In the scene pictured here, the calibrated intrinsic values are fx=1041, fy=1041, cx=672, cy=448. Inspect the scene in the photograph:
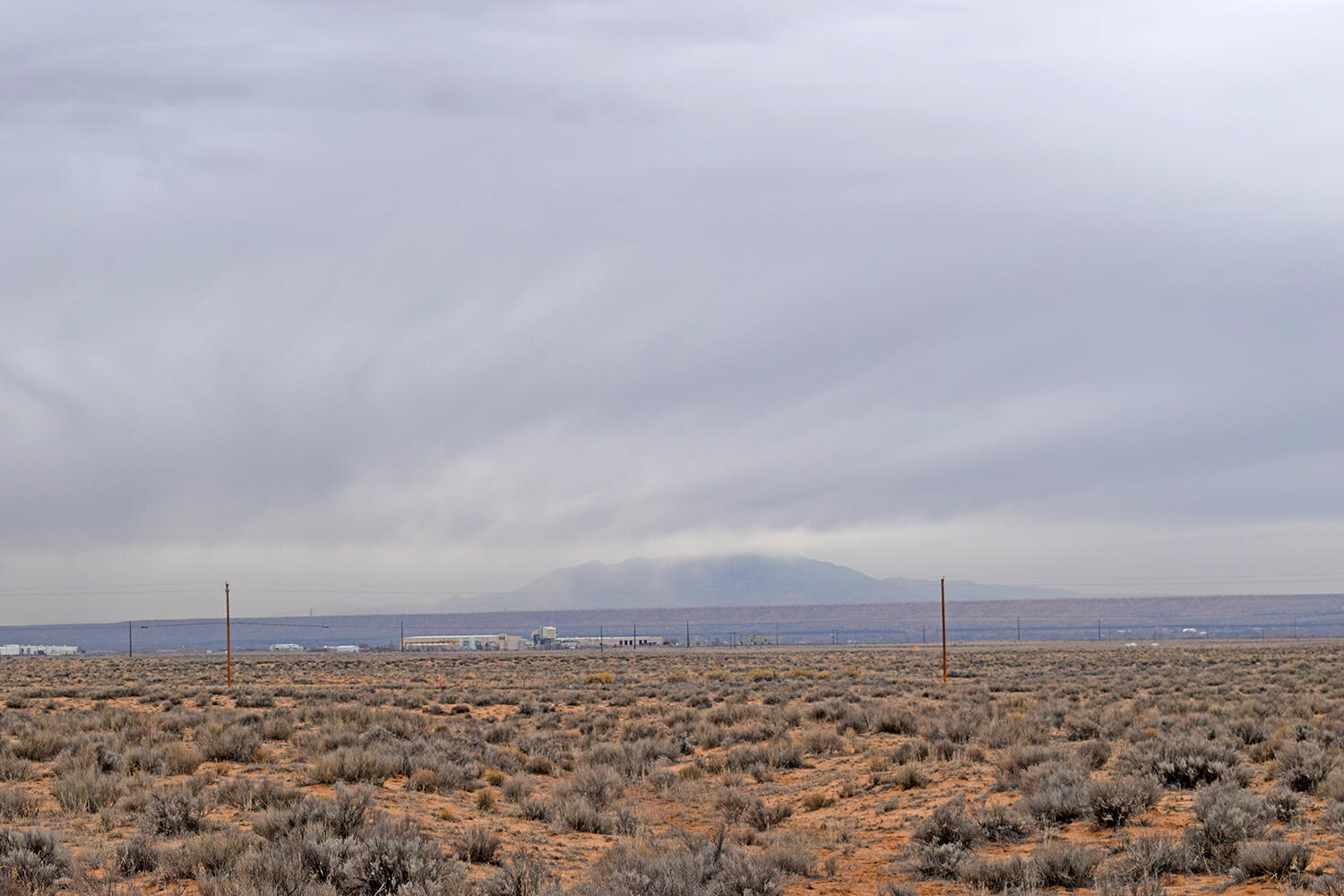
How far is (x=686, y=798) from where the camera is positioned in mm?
17609

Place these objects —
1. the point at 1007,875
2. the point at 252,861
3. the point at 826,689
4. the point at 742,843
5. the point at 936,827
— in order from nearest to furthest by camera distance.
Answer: the point at 252,861
the point at 1007,875
the point at 936,827
the point at 742,843
the point at 826,689

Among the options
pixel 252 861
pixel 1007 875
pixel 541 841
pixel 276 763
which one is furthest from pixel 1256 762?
pixel 276 763

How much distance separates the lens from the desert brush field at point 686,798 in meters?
10.6

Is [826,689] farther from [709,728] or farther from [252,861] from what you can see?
[252,861]

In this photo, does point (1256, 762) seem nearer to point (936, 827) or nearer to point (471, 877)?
point (936, 827)

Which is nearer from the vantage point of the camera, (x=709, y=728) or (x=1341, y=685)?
(x=709, y=728)

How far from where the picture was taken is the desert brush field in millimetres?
10602

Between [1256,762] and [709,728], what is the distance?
1189 centimetres

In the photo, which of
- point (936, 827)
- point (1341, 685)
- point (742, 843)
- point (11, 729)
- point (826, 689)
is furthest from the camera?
point (826, 689)

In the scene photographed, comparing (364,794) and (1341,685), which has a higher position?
(364,794)

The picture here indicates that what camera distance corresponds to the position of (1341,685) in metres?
33.0

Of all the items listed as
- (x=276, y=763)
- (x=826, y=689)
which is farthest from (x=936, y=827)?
(x=826, y=689)

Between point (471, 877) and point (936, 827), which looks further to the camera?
point (936, 827)

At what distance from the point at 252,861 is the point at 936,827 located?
806 cm
